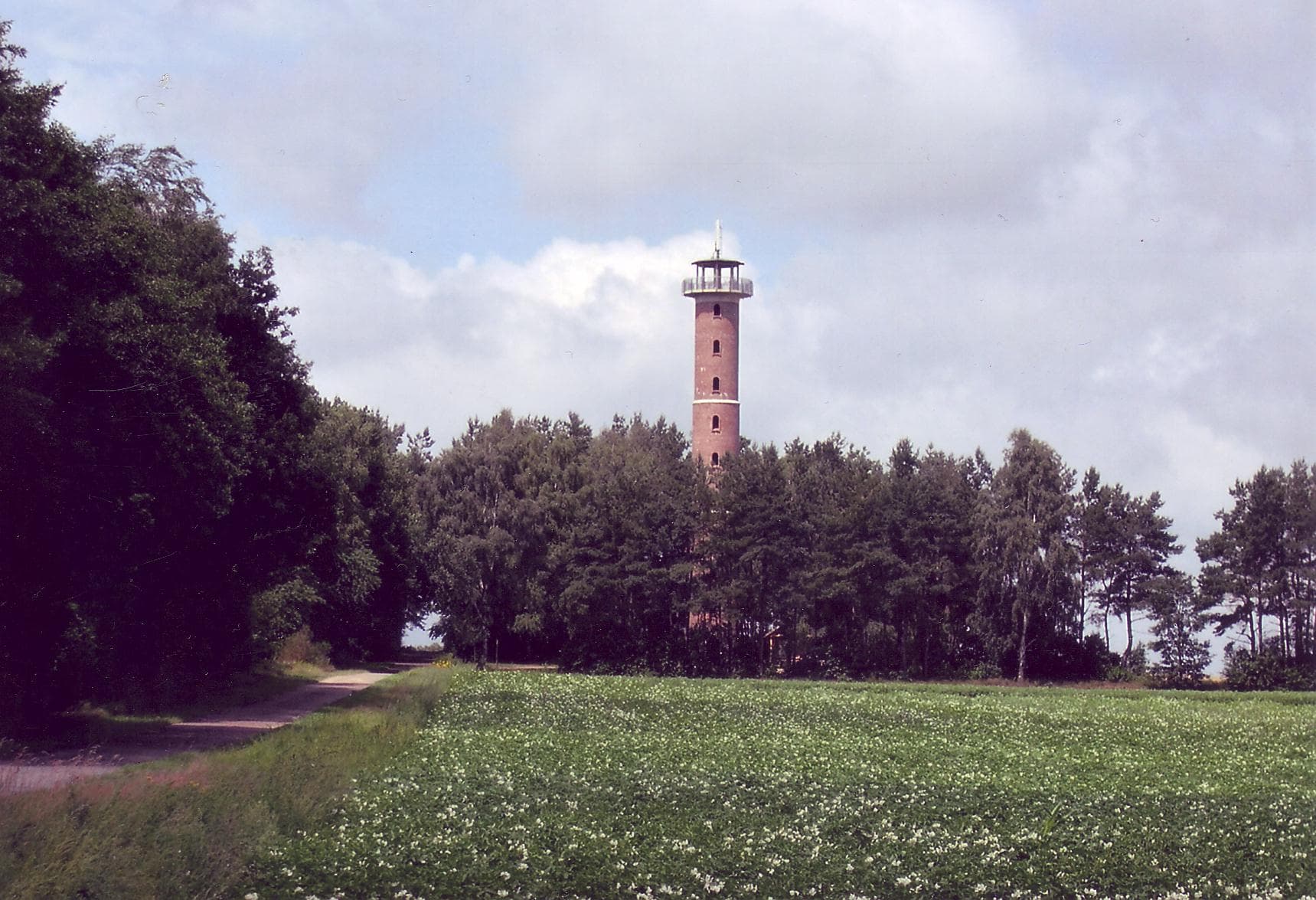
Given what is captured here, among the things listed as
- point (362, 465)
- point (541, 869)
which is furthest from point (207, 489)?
point (362, 465)

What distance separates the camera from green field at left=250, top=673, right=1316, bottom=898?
16047 mm

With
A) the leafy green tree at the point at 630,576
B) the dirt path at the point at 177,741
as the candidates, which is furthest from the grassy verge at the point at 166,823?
the leafy green tree at the point at 630,576

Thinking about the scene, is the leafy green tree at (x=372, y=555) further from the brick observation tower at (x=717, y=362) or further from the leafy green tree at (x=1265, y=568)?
the leafy green tree at (x=1265, y=568)

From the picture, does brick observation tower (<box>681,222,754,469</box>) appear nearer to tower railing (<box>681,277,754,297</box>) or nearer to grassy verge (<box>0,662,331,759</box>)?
tower railing (<box>681,277,754,297</box>)

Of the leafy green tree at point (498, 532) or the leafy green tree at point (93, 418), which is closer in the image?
the leafy green tree at point (93, 418)

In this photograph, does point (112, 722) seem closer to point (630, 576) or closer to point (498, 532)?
point (630, 576)

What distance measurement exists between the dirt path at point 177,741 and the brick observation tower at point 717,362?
1489 inches

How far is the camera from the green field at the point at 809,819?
16.0 metres

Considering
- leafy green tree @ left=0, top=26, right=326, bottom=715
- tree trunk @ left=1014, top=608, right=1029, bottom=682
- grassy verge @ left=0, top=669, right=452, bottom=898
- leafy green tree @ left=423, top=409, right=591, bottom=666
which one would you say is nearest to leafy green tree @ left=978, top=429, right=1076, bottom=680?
tree trunk @ left=1014, top=608, right=1029, bottom=682

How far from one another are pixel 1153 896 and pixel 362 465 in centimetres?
4745

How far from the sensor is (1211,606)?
66.9m

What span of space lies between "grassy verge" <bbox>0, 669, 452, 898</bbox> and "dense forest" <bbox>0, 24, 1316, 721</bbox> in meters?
6.66

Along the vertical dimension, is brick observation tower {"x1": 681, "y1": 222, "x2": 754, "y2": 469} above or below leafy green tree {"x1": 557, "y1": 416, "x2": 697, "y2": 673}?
above

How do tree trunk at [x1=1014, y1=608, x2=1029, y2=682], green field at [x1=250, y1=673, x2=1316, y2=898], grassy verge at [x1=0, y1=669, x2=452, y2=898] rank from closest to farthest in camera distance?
1. grassy verge at [x1=0, y1=669, x2=452, y2=898]
2. green field at [x1=250, y1=673, x2=1316, y2=898]
3. tree trunk at [x1=1014, y1=608, x2=1029, y2=682]
